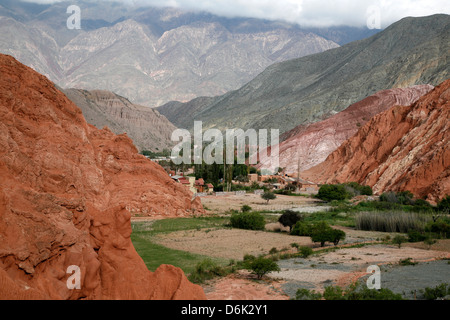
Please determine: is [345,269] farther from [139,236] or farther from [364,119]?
[364,119]

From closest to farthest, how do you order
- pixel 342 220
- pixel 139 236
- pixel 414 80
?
pixel 139 236 < pixel 342 220 < pixel 414 80

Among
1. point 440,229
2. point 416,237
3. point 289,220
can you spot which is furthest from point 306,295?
point 289,220

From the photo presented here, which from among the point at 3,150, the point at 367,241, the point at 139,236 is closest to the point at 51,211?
the point at 3,150
